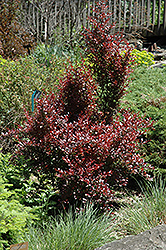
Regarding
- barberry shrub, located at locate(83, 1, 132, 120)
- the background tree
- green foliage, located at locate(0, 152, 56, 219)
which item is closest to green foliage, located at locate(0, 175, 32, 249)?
green foliage, located at locate(0, 152, 56, 219)

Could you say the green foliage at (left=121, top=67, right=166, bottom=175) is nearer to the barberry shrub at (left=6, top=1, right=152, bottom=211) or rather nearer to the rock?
the barberry shrub at (left=6, top=1, right=152, bottom=211)

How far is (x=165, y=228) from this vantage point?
248 cm

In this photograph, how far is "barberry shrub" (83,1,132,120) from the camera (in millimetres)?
3785

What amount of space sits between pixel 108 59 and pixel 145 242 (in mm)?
2341

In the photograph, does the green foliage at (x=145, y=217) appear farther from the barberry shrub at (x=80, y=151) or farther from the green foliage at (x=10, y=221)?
the green foliage at (x=10, y=221)

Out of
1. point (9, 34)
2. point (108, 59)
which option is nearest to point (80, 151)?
point (108, 59)

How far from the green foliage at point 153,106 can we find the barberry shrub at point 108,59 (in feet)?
1.00

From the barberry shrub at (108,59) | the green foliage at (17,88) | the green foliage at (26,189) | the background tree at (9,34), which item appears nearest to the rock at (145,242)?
the green foliage at (26,189)

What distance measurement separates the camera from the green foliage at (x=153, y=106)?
12.9 ft

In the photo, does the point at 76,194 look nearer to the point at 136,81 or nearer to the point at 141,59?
the point at 136,81

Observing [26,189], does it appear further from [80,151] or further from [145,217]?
[145,217]

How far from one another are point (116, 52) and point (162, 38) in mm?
6495

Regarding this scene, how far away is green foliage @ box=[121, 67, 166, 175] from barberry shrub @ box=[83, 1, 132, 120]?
30 cm

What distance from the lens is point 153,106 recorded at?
14.7 feet
